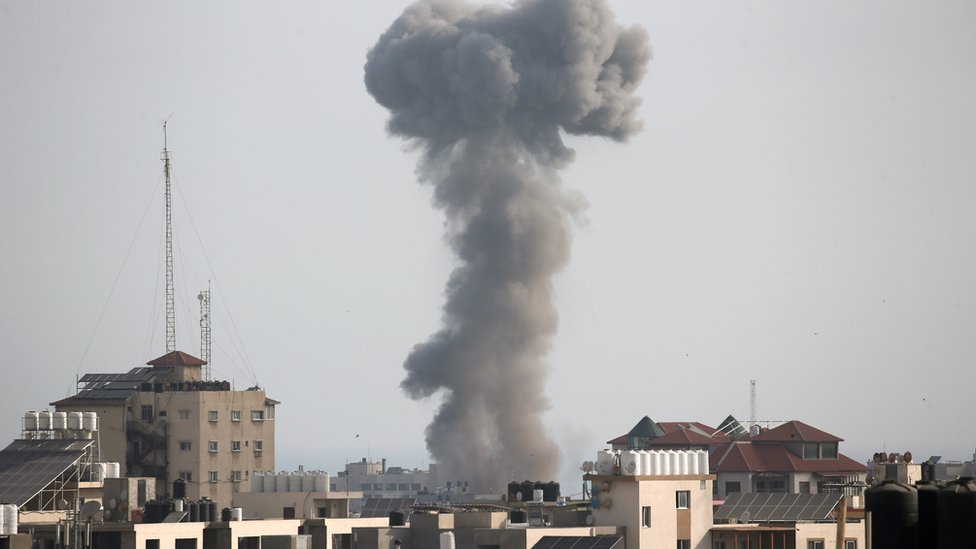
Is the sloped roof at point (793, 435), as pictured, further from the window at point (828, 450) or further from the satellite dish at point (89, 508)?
the satellite dish at point (89, 508)

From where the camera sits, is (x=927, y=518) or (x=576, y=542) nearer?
(x=927, y=518)

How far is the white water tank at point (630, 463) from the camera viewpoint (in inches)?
2591

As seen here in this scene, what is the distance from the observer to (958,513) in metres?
31.6

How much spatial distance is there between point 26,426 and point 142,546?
3092 centimetres

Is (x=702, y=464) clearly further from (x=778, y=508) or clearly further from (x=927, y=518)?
(x=927, y=518)

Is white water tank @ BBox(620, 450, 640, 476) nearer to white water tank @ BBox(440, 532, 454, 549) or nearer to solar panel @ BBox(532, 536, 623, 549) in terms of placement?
solar panel @ BBox(532, 536, 623, 549)

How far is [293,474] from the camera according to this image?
87.2m

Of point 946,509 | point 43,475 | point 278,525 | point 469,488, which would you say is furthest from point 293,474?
point 469,488

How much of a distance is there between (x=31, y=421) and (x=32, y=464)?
6.34m

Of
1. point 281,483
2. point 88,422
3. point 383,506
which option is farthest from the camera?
point 383,506

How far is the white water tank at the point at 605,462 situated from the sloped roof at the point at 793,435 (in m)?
78.7

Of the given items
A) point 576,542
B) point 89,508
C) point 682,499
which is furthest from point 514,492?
point 576,542

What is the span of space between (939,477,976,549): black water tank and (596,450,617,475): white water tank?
1390 inches

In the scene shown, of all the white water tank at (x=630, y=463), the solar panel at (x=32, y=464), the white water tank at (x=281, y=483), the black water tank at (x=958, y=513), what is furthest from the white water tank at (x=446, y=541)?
the black water tank at (x=958, y=513)
